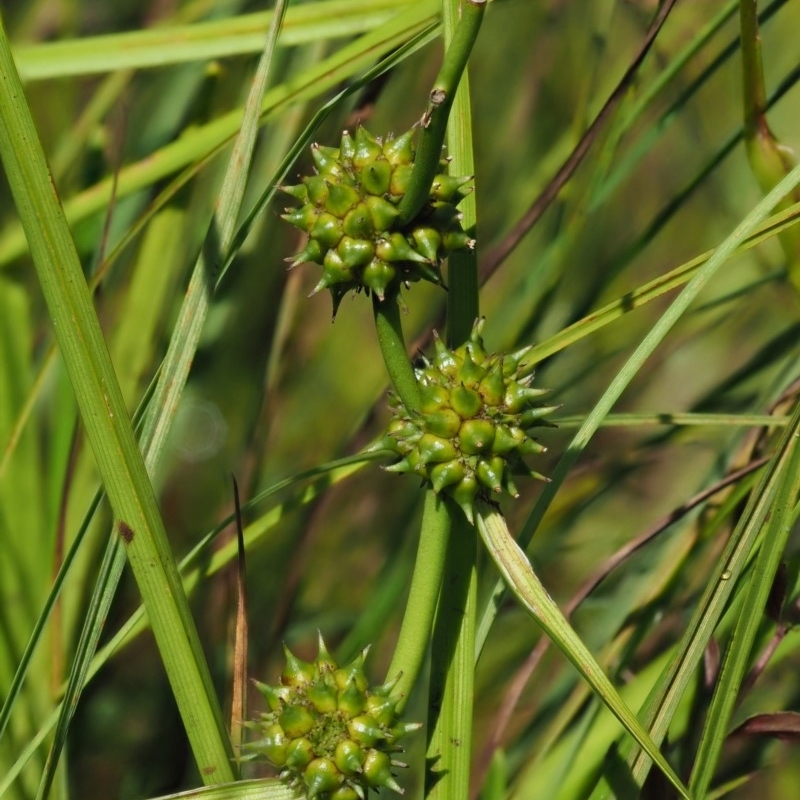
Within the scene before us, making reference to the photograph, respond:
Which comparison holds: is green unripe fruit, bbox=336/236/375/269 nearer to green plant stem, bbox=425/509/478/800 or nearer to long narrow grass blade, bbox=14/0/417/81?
green plant stem, bbox=425/509/478/800

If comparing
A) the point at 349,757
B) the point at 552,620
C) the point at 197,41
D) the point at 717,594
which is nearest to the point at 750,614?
the point at 717,594

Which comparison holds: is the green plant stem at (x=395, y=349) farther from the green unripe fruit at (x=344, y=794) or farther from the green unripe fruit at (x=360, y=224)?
the green unripe fruit at (x=344, y=794)

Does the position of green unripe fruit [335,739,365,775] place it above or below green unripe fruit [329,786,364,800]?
above

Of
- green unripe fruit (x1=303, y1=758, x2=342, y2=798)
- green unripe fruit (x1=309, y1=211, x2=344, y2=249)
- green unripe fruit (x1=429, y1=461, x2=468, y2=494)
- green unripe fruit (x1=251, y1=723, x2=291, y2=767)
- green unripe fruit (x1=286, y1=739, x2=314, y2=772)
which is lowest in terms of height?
green unripe fruit (x1=303, y1=758, x2=342, y2=798)

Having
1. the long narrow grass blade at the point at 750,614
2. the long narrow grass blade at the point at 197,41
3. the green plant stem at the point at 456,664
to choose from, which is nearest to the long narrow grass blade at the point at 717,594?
the long narrow grass blade at the point at 750,614

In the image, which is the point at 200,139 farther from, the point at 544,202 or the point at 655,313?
the point at 655,313

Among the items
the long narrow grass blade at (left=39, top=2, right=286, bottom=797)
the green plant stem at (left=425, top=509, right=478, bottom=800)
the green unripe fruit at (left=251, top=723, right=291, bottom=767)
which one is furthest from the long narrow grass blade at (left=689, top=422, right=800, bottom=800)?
the long narrow grass blade at (left=39, top=2, right=286, bottom=797)

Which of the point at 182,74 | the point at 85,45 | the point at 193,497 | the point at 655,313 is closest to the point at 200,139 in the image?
the point at 85,45
